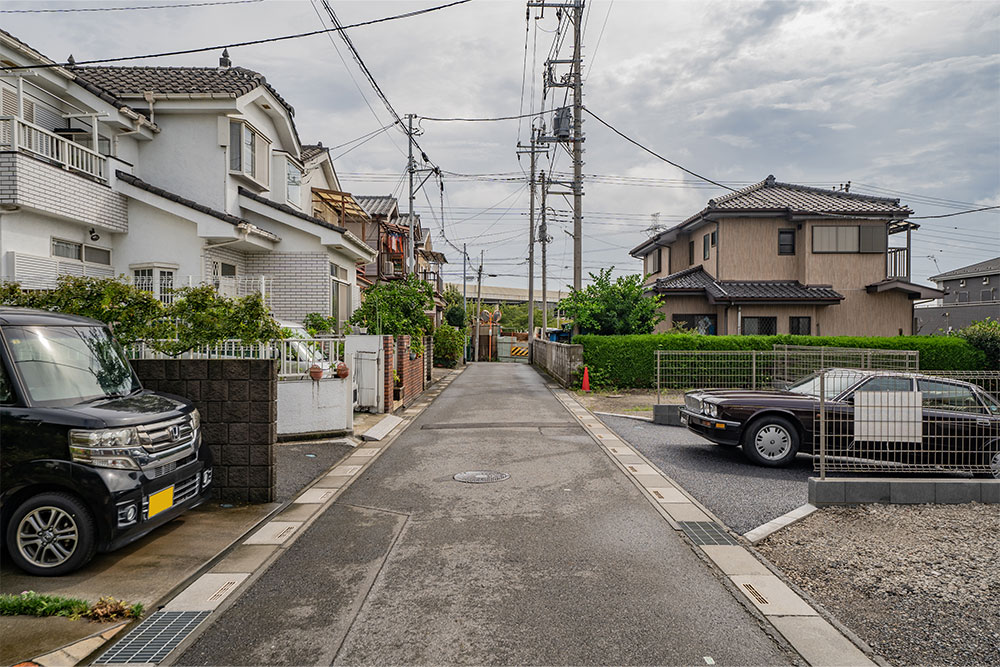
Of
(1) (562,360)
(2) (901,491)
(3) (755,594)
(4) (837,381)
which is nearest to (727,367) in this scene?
(1) (562,360)

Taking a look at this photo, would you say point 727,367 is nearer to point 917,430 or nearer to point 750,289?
point 917,430

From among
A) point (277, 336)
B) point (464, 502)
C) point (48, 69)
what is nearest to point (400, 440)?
point (277, 336)

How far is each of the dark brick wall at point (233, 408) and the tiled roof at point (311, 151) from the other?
1449cm

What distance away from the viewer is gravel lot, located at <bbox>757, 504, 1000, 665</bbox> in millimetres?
3562

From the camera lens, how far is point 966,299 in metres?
38.0

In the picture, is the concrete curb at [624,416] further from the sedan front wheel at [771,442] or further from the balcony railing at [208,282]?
the balcony railing at [208,282]

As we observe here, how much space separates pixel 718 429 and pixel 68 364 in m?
7.46

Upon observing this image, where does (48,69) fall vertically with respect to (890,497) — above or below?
above

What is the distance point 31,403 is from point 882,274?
25695mm

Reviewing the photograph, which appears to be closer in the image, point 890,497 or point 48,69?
point 890,497

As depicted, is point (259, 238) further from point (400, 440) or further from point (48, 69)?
point (400, 440)

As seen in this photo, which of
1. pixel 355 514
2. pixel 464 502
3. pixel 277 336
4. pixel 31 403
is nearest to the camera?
pixel 31 403

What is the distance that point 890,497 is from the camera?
6266 mm

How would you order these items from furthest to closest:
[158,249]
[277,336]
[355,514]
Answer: [158,249]
[277,336]
[355,514]
